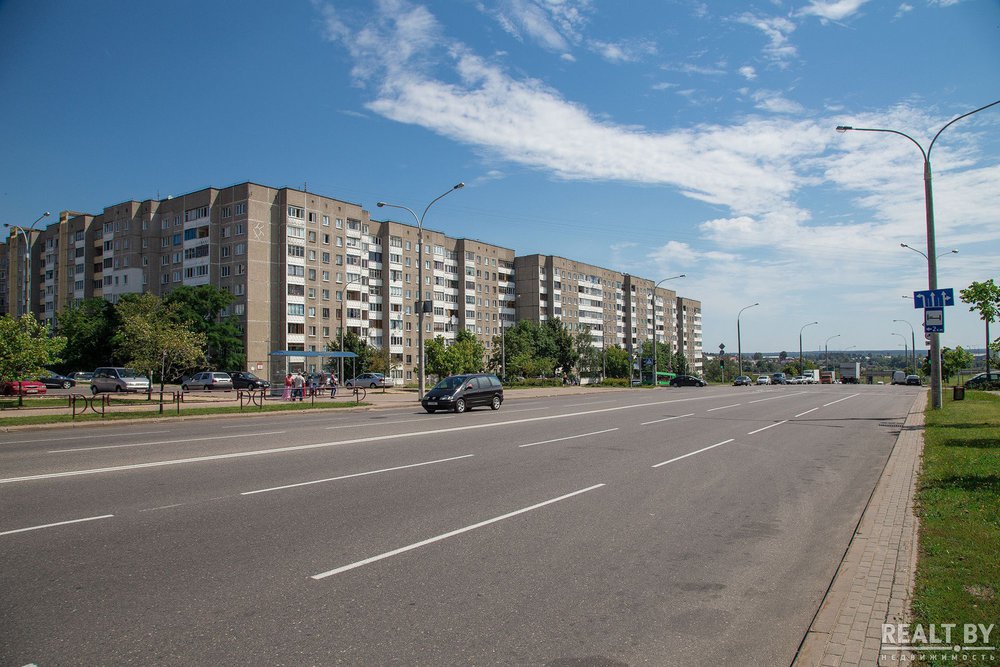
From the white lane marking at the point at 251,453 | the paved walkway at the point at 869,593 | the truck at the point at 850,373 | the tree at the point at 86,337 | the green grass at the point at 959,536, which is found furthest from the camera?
the truck at the point at 850,373

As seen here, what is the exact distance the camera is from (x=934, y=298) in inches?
864

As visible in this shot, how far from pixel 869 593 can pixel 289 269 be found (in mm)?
80568

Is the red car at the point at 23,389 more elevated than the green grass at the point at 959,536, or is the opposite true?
the red car at the point at 23,389

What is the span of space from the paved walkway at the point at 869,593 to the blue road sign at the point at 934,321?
52.7 feet

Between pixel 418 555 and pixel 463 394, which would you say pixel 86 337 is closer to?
pixel 463 394

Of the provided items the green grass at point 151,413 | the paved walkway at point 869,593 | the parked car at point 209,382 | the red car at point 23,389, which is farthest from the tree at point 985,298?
the parked car at point 209,382

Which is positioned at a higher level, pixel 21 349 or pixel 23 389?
pixel 21 349

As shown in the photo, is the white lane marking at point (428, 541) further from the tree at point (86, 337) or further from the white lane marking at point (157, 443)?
the tree at point (86, 337)

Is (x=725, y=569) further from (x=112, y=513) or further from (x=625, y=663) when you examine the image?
(x=112, y=513)

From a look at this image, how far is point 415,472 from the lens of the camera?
35.7ft

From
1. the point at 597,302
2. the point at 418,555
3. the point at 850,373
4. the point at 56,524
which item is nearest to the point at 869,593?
the point at 418,555

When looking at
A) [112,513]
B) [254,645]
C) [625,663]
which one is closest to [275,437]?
[112,513]

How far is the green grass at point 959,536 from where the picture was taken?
464cm

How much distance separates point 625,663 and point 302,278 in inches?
3201
